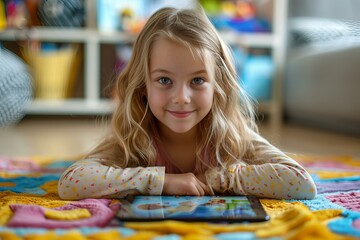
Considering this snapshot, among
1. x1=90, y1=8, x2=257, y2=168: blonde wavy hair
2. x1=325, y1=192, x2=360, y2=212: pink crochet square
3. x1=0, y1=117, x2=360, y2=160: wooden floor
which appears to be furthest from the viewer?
x1=0, y1=117, x2=360, y2=160: wooden floor

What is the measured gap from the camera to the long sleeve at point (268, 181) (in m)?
0.86

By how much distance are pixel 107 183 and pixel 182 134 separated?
218 millimetres

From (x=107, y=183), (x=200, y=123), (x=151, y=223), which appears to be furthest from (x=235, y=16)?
(x=151, y=223)

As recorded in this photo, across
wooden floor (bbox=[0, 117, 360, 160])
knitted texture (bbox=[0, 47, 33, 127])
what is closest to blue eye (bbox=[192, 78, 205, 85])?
wooden floor (bbox=[0, 117, 360, 160])

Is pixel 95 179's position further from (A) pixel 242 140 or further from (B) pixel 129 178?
(A) pixel 242 140

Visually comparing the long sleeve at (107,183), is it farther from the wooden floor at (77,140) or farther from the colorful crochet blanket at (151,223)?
the wooden floor at (77,140)

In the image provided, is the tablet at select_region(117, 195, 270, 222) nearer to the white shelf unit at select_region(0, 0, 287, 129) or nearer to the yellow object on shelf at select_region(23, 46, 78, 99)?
the white shelf unit at select_region(0, 0, 287, 129)

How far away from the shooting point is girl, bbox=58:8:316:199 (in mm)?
849

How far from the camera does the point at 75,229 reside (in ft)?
2.12

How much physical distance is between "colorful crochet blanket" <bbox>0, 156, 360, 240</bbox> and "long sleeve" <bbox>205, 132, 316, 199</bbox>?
22mm

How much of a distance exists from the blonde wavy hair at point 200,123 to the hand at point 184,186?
0.09 metres

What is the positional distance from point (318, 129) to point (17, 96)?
153 cm

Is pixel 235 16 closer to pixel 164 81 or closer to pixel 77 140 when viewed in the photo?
pixel 77 140

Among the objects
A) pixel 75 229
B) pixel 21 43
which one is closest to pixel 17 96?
pixel 21 43
